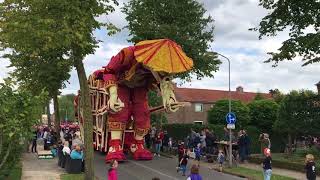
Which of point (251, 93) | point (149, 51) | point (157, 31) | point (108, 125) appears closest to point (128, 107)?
point (108, 125)

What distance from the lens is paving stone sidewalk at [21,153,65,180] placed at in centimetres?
2294

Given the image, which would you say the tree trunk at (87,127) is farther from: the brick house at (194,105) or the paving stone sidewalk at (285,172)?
the brick house at (194,105)

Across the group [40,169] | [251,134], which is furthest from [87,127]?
[251,134]

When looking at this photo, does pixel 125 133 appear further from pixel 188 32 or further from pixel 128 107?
pixel 188 32

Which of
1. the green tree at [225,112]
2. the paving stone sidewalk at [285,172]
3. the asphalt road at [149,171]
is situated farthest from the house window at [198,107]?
the asphalt road at [149,171]

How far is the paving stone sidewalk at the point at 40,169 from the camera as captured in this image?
75.3 feet

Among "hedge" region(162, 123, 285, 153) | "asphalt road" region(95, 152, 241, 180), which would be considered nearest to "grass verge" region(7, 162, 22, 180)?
"asphalt road" region(95, 152, 241, 180)

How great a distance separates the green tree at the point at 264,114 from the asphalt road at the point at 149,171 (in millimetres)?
19679

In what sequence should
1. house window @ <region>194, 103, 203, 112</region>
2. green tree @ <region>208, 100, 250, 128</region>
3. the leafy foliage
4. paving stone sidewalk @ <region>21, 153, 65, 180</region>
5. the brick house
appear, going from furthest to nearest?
house window @ <region>194, 103, 203, 112</region> < the brick house < green tree @ <region>208, 100, 250, 128</region> < the leafy foliage < paving stone sidewalk @ <region>21, 153, 65, 180</region>

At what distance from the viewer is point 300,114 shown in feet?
92.5

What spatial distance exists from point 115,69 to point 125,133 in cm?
368

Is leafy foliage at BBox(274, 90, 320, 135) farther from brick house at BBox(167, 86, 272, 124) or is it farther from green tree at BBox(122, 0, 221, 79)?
brick house at BBox(167, 86, 272, 124)

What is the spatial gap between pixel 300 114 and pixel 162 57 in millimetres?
9373

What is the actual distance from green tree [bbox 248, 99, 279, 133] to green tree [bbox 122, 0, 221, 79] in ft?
38.1
